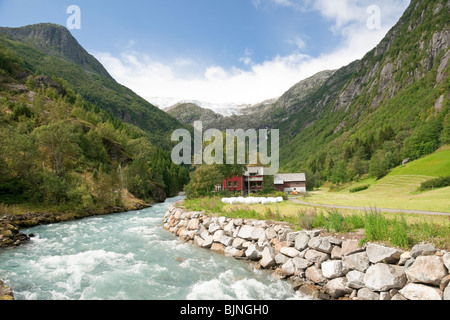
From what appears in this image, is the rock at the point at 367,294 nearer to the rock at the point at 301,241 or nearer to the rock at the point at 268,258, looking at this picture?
the rock at the point at 301,241

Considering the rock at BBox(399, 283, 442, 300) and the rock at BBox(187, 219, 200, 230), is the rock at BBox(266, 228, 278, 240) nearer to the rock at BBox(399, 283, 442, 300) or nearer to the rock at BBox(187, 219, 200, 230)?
the rock at BBox(399, 283, 442, 300)

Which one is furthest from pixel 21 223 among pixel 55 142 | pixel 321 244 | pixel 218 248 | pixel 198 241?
pixel 321 244

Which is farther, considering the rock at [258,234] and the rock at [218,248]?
the rock at [218,248]

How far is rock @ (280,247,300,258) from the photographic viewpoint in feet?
37.2

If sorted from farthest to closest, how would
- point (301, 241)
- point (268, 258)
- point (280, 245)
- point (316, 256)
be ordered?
point (280, 245)
point (268, 258)
point (301, 241)
point (316, 256)

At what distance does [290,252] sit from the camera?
11602mm

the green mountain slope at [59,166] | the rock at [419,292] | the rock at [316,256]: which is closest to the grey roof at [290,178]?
the green mountain slope at [59,166]

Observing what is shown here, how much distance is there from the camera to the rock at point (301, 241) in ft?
36.9

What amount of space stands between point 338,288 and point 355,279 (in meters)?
0.71

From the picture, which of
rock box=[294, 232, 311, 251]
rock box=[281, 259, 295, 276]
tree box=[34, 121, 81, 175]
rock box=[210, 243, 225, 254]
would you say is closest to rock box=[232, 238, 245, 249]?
rock box=[210, 243, 225, 254]

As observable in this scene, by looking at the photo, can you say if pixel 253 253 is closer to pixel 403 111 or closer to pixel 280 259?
pixel 280 259

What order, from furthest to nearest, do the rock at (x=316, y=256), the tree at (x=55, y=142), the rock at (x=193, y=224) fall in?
1. the tree at (x=55, y=142)
2. the rock at (x=193, y=224)
3. the rock at (x=316, y=256)

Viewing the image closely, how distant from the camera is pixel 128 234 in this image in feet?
69.8
